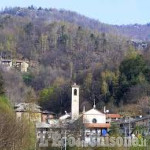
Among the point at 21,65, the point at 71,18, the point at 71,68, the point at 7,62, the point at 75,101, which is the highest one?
the point at 71,18

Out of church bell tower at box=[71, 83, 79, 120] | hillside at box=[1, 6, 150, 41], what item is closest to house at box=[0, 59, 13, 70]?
church bell tower at box=[71, 83, 79, 120]

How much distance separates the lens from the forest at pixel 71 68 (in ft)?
174

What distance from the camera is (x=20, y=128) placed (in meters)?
26.2

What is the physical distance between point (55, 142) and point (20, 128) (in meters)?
6.83

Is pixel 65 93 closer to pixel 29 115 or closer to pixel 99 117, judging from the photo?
pixel 99 117

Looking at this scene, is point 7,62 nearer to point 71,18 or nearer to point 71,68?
point 71,68

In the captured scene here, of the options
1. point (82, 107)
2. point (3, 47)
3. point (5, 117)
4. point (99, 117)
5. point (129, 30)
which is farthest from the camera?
point (129, 30)

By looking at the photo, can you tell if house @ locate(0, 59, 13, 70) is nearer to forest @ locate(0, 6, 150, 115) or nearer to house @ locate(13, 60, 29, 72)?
house @ locate(13, 60, 29, 72)

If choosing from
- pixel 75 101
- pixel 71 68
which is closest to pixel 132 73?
pixel 75 101

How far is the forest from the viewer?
53188mm

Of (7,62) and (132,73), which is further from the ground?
(7,62)

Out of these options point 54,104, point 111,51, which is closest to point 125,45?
point 111,51

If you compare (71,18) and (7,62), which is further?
(71,18)

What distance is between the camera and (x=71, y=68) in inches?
3159
